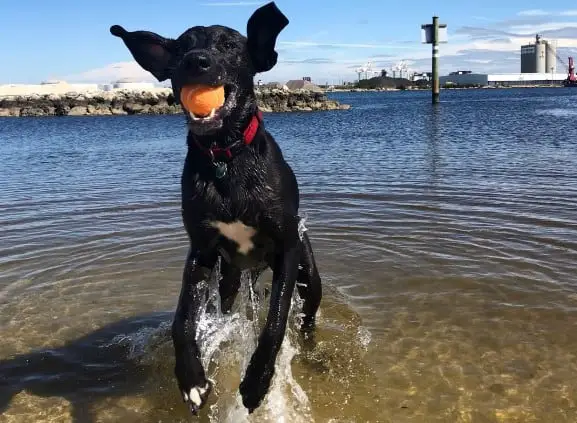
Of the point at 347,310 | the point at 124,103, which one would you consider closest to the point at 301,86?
the point at 124,103

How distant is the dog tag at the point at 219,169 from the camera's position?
4.07 metres

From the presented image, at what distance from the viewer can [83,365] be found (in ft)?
18.3

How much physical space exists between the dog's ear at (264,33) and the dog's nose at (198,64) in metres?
0.52

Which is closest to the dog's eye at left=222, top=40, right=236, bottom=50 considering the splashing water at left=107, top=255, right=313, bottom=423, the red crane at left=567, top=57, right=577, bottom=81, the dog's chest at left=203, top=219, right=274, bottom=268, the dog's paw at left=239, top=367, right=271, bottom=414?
the dog's chest at left=203, top=219, right=274, bottom=268

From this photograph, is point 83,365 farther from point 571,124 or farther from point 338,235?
point 571,124

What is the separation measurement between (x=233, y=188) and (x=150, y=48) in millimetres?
1237

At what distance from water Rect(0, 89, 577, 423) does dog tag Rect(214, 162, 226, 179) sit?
156cm

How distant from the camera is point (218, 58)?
12.7ft

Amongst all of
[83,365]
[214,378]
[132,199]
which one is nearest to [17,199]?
[132,199]

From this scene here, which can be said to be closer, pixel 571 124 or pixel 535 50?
pixel 571 124

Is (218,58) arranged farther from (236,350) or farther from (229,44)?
(236,350)

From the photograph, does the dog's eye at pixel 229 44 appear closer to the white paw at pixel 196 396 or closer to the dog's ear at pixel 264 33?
the dog's ear at pixel 264 33

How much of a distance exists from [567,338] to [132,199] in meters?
10.2

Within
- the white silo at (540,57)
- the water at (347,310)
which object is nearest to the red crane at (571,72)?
the white silo at (540,57)
